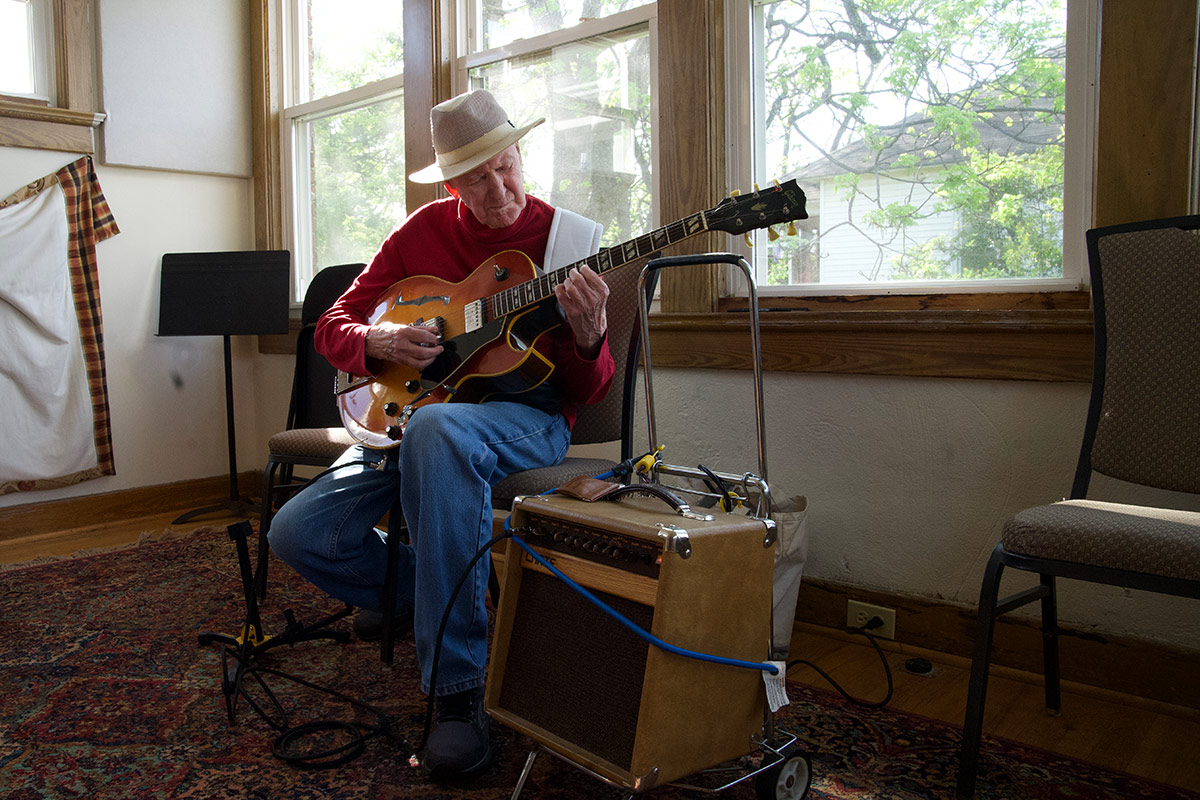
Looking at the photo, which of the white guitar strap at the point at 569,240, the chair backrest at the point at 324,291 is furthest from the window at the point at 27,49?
the white guitar strap at the point at 569,240

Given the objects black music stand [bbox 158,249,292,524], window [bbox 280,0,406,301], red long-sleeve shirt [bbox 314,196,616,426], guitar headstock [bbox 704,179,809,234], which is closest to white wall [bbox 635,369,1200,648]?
red long-sleeve shirt [bbox 314,196,616,426]

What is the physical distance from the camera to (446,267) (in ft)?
6.76

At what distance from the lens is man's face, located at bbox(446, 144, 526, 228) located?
1.92m

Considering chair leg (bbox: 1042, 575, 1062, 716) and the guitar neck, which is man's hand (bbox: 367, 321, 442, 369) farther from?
chair leg (bbox: 1042, 575, 1062, 716)

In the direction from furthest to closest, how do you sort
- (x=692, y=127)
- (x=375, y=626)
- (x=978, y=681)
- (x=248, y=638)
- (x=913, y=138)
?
(x=692, y=127), (x=375, y=626), (x=913, y=138), (x=248, y=638), (x=978, y=681)

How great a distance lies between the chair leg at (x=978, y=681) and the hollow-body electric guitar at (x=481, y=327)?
70 cm

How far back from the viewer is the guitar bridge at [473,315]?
1862 mm

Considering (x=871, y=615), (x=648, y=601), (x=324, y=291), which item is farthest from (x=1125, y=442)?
(x=324, y=291)

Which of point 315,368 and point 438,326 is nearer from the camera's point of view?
point 438,326

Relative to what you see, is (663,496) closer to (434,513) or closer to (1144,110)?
(434,513)

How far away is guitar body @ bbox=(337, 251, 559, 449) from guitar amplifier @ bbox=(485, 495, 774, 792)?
0.45 m

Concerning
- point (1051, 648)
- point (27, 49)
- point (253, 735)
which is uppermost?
point (27, 49)

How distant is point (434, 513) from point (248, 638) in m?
0.72

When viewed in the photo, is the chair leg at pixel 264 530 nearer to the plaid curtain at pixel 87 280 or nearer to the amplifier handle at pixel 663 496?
the amplifier handle at pixel 663 496
